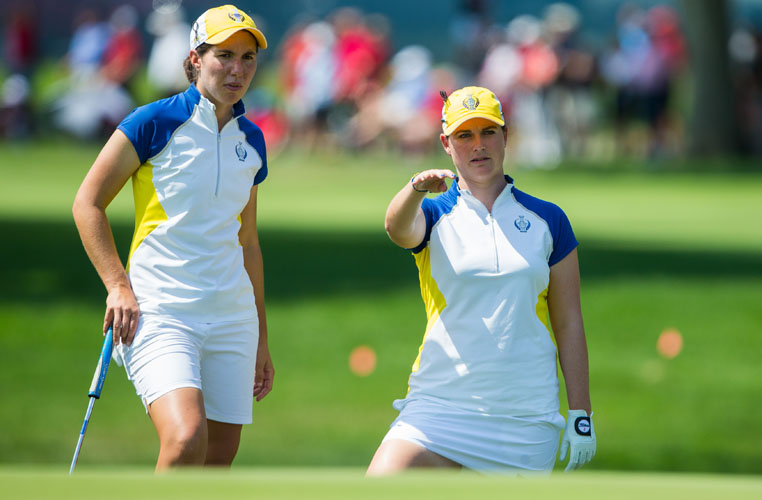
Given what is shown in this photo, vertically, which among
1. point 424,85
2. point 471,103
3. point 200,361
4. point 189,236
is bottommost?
point 200,361

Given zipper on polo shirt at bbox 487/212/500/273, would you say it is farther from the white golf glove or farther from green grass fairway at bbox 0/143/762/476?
green grass fairway at bbox 0/143/762/476

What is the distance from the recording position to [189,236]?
15.7ft

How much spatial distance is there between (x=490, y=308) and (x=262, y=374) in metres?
1.22

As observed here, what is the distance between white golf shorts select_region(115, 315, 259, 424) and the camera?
4.65m

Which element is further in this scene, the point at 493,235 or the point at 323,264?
the point at 323,264

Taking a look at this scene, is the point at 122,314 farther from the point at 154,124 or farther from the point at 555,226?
the point at 555,226

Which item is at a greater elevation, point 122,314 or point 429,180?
point 429,180

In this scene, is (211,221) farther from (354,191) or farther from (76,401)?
(354,191)

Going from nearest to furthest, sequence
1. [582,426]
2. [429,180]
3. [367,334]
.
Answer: [429,180], [582,426], [367,334]

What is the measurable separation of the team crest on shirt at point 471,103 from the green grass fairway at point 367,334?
4955 millimetres

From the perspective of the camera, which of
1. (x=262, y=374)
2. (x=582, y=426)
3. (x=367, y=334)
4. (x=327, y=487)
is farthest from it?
(x=367, y=334)

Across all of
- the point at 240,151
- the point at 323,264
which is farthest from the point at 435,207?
the point at 323,264

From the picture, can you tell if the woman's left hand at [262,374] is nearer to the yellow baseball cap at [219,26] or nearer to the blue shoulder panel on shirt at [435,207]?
the blue shoulder panel on shirt at [435,207]

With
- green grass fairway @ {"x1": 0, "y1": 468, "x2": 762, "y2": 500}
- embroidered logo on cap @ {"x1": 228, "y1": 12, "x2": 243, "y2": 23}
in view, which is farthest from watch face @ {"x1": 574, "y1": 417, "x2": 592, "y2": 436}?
green grass fairway @ {"x1": 0, "y1": 468, "x2": 762, "y2": 500}
